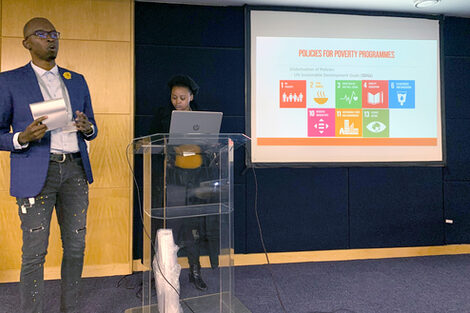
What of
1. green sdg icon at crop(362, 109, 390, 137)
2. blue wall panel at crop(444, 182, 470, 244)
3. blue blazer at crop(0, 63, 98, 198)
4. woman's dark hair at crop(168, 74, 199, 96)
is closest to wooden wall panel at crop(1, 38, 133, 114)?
woman's dark hair at crop(168, 74, 199, 96)

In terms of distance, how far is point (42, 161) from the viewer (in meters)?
1.65

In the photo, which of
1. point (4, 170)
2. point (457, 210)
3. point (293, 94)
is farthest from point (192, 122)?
point (457, 210)

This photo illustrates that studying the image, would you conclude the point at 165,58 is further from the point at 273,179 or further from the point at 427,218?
the point at 427,218

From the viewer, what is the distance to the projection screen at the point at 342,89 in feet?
9.91

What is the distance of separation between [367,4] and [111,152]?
272 centimetres

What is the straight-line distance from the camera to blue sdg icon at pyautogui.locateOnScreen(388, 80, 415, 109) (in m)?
3.13

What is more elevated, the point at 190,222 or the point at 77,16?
the point at 77,16

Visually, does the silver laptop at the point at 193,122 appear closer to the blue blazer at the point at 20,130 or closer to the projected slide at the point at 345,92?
the blue blazer at the point at 20,130

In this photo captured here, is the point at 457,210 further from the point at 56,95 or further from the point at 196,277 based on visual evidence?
the point at 56,95

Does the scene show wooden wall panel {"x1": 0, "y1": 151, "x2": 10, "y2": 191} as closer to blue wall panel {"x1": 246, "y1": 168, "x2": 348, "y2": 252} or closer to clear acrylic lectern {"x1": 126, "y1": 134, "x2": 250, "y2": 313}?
clear acrylic lectern {"x1": 126, "y1": 134, "x2": 250, "y2": 313}

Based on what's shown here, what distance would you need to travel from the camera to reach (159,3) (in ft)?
9.61

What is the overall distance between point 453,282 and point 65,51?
3.63 metres

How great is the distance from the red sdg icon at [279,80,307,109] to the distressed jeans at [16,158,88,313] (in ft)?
6.25

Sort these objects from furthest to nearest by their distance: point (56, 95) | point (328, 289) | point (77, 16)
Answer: point (77, 16), point (328, 289), point (56, 95)
